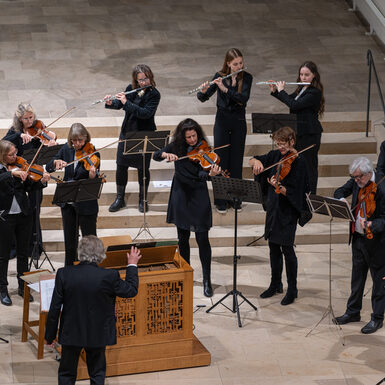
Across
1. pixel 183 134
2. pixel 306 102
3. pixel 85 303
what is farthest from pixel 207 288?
pixel 85 303

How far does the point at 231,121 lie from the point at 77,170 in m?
2.04

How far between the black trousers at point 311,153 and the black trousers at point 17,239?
3.08 metres

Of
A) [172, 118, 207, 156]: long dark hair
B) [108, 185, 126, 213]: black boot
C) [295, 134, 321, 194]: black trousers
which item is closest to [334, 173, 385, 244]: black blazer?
[172, 118, 207, 156]: long dark hair

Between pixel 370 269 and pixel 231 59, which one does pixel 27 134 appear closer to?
pixel 231 59

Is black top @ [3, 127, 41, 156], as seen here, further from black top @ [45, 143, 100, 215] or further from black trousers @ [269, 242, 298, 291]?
black trousers @ [269, 242, 298, 291]

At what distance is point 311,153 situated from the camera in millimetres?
9328

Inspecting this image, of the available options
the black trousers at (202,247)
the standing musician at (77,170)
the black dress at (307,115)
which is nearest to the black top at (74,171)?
the standing musician at (77,170)

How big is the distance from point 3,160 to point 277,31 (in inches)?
262

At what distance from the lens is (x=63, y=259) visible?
29.0ft

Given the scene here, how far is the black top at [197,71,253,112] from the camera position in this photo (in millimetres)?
8969

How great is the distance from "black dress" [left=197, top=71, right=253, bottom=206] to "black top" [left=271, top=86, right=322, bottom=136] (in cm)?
36

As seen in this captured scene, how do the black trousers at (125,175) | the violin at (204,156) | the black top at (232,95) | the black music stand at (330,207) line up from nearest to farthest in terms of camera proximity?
1. the black music stand at (330,207)
2. the violin at (204,156)
3. the black top at (232,95)
4. the black trousers at (125,175)

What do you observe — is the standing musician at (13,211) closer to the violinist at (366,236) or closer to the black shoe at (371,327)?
the violinist at (366,236)

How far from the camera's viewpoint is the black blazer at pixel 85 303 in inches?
227
